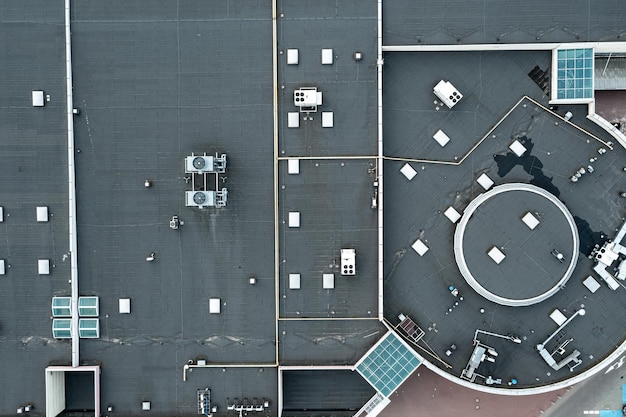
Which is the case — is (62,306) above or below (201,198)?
below

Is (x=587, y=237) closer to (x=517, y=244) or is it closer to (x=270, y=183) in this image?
(x=517, y=244)

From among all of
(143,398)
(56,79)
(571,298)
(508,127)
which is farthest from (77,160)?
(571,298)

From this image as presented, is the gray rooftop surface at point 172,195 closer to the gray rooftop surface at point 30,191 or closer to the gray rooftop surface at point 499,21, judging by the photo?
the gray rooftop surface at point 30,191

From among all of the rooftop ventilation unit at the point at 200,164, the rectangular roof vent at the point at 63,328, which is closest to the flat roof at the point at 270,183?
the rectangular roof vent at the point at 63,328

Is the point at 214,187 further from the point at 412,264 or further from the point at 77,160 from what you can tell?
the point at 412,264

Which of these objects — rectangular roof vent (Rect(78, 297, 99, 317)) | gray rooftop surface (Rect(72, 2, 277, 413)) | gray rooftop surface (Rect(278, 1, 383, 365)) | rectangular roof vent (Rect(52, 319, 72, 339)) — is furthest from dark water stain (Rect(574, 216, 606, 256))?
rectangular roof vent (Rect(52, 319, 72, 339))

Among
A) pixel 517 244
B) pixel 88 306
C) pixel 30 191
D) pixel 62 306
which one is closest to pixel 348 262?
pixel 517 244

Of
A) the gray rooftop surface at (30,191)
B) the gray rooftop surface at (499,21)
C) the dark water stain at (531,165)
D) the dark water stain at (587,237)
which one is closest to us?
the gray rooftop surface at (499,21)
